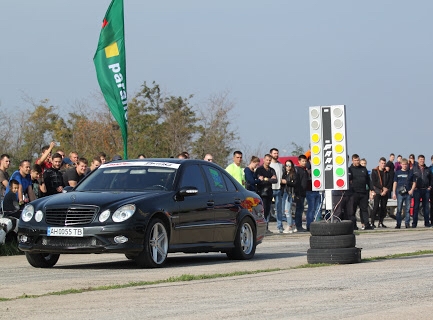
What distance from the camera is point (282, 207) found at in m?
27.9

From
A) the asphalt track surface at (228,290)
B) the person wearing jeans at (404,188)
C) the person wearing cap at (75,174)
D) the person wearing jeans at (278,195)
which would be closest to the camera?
the asphalt track surface at (228,290)

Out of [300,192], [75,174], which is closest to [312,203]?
[300,192]

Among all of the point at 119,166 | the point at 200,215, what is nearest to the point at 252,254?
the point at 200,215

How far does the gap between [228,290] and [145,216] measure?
3.74m

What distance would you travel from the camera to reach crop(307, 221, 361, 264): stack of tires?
1530 centimetres

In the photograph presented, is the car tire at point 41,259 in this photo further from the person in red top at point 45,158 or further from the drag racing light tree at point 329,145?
the person in red top at point 45,158

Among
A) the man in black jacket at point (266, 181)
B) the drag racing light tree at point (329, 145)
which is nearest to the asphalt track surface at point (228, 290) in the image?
the drag racing light tree at point (329, 145)

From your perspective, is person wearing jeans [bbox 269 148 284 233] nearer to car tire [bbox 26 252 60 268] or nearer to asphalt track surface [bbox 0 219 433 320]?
asphalt track surface [bbox 0 219 433 320]

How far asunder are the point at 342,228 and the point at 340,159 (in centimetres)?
138

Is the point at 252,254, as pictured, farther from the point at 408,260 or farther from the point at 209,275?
the point at 209,275

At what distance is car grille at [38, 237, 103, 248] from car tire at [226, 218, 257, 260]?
296cm

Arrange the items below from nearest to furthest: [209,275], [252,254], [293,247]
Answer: [209,275] < [252,254] < [293,247]

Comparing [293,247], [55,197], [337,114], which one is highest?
[337,114]

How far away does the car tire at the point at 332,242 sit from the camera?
15.4 metres
